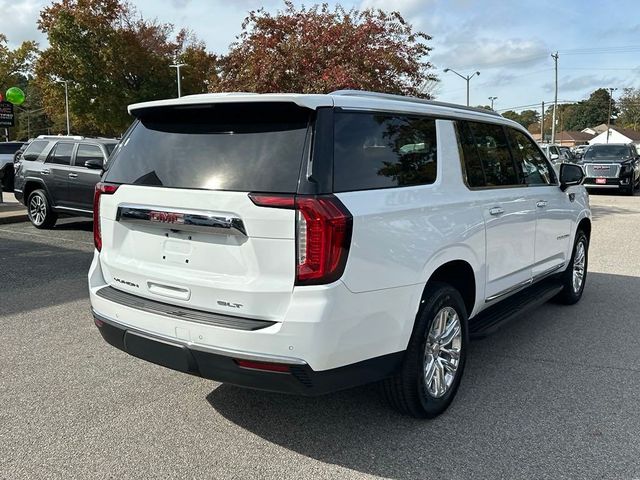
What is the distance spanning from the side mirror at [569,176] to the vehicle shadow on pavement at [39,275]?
510 cm

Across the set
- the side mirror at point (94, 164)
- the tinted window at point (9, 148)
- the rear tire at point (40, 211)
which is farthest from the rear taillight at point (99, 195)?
the tinted window at point (9, 148)

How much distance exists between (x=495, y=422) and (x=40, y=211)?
10.3 m

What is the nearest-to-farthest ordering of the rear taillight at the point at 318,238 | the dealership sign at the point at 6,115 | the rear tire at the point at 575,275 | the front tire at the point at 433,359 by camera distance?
the rear taillight at the point at 318,238, the front tire at the point at 433,359, the rear tire at the point at 575,275, the dealership sign at the point at 6,115

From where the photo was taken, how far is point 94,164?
9953 mm

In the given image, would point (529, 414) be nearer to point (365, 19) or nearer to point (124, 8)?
point (365, 19)

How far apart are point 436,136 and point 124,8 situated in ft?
143

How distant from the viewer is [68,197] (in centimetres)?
1086

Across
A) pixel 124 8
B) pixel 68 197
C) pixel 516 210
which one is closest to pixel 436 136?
pixel 516 210

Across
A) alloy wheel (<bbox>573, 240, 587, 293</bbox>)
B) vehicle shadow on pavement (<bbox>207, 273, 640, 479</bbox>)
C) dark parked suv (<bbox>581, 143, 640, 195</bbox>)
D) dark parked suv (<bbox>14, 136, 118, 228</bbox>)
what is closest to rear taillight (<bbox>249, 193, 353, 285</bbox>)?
vehicle shadow on pavement (<bbox>207, 273, 640, 479</bbox>)

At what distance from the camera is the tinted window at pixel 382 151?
9.82 ft

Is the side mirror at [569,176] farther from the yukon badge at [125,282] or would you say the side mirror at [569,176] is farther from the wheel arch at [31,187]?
the wheel arch at [31,187]

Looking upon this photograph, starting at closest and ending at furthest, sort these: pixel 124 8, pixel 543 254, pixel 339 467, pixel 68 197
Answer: pixel 339 467, pixel 543 254, pixel 68 197, pixel 124 8

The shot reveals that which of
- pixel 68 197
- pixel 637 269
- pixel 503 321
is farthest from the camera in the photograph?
pixel 68 197

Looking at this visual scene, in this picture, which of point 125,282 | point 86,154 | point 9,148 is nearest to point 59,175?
point 86,154
